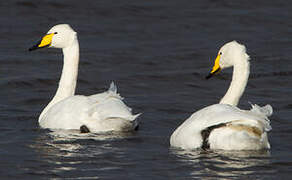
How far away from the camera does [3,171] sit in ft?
25.9

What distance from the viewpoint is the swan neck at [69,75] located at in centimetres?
1124

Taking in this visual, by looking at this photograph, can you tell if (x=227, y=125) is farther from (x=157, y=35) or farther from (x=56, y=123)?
(x=157, y=35)

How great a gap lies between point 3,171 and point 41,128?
2.35 meters

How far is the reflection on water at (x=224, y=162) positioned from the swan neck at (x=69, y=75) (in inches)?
112

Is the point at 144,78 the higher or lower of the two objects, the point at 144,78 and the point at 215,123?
the higher

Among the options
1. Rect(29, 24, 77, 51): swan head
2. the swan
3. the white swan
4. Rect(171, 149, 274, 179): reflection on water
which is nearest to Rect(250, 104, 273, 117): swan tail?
the swan

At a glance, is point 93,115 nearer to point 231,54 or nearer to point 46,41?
point 231,54

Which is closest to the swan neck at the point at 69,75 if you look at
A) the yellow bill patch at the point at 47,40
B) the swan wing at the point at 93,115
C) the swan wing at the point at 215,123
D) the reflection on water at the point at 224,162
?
the yellow bill patch at the point at 47,40

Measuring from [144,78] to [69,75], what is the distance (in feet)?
8.48

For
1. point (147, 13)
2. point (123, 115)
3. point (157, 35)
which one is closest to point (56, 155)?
point (123, 115)

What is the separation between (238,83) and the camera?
391 inches

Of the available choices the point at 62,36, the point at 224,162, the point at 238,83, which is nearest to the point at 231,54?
the point at 238,83

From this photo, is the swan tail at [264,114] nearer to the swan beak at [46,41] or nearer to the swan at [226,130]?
the swan at [226,130]

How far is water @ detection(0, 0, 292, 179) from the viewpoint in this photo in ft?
26.7
